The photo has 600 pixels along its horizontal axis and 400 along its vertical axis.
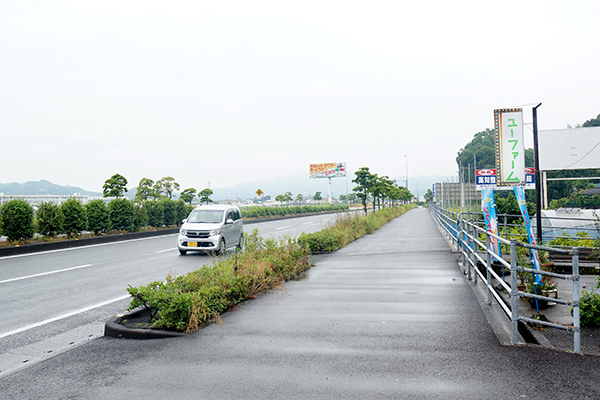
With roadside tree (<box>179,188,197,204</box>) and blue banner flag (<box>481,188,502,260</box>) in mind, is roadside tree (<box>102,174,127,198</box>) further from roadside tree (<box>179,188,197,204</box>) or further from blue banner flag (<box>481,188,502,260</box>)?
blue banner flag (<box>481,188,502,260</box>)

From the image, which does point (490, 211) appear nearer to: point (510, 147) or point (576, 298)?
point (510, 147)

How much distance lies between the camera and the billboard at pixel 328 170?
103625 millimetres

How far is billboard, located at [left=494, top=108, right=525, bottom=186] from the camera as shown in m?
9.20

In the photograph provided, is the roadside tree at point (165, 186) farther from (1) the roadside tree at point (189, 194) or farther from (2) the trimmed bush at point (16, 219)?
(2) the trimmed bush at point (16, 219)

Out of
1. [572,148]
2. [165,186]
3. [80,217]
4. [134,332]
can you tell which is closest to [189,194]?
[165,186]

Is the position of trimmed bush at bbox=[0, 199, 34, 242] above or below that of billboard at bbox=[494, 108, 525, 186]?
below

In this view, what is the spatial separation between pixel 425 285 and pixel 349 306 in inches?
92.3

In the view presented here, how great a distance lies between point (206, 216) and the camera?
51.6 ft

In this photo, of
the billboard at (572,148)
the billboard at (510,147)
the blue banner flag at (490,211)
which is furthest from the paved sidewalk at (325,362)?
the billboard at (572,148)

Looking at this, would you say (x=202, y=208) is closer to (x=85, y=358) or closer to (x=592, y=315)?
(x=85, y=358)

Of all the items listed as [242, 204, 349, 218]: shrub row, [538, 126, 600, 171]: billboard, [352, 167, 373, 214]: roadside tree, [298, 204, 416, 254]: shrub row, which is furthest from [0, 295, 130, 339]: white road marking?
[538, 126, 600, 171]: billboard

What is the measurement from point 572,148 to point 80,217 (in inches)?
1691

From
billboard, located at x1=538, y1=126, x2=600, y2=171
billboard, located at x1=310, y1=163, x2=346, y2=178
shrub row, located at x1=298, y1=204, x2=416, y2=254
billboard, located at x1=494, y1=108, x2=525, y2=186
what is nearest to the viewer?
billboard, located at x1=494, y1=108, x2=525, y2=186

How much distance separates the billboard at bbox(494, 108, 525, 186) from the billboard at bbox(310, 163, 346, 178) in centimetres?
9241
